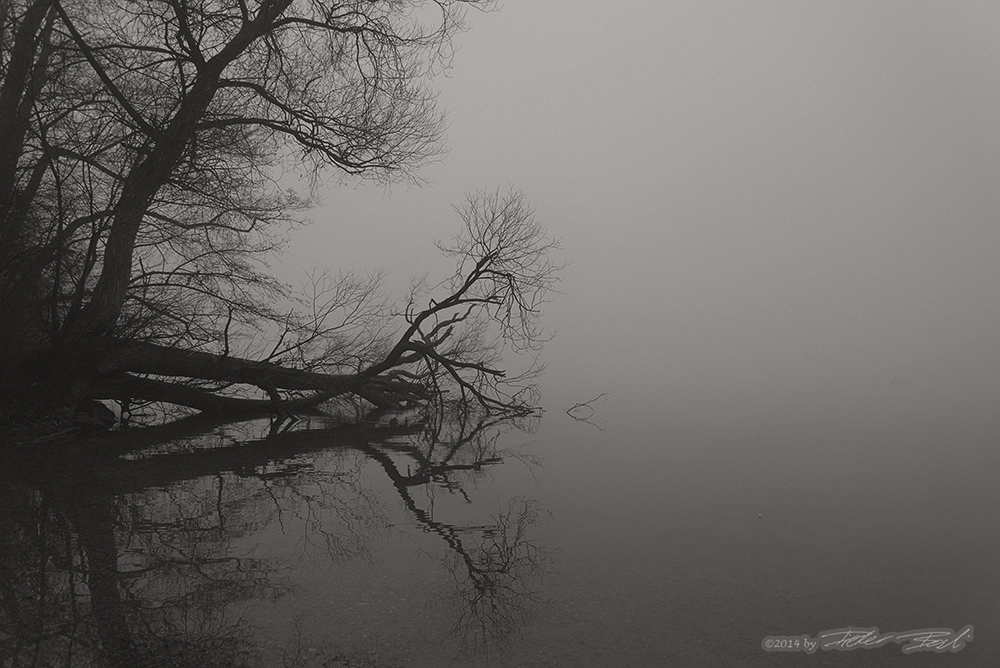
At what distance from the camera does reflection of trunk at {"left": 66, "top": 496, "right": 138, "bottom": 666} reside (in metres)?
2.70

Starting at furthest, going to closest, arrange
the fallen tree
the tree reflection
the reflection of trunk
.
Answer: the fallen tree, the tree reflection, the reflection of trunk

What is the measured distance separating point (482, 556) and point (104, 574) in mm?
Answer: 1830

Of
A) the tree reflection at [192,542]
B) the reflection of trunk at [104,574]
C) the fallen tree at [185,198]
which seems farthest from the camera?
the fallen tree at [185,198]

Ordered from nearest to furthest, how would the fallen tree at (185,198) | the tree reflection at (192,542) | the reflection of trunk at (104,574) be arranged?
the reflection of trunk at (104,574) < the tree reflection at (192,542) < the fallen tree at (185,198)

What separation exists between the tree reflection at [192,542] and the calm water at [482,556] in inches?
0.6

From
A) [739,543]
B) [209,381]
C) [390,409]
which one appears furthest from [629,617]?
[390,409]

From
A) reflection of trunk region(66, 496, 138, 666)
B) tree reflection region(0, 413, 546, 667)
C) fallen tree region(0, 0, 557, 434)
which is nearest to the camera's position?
reflection of trunk region(66, 496, 138, 666)

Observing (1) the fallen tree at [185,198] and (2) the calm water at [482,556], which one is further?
(1) the fallen tree at [185,198]

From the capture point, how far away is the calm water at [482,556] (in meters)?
2.85

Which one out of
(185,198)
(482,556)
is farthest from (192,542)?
(185,198)

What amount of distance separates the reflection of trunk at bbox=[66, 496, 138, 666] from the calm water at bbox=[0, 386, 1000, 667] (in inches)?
0.6

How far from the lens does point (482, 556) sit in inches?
156

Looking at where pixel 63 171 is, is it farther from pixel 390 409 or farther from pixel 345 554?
pixel 345 554

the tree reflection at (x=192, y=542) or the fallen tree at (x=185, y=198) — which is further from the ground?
the fallen tree at (x=185, y=198)
